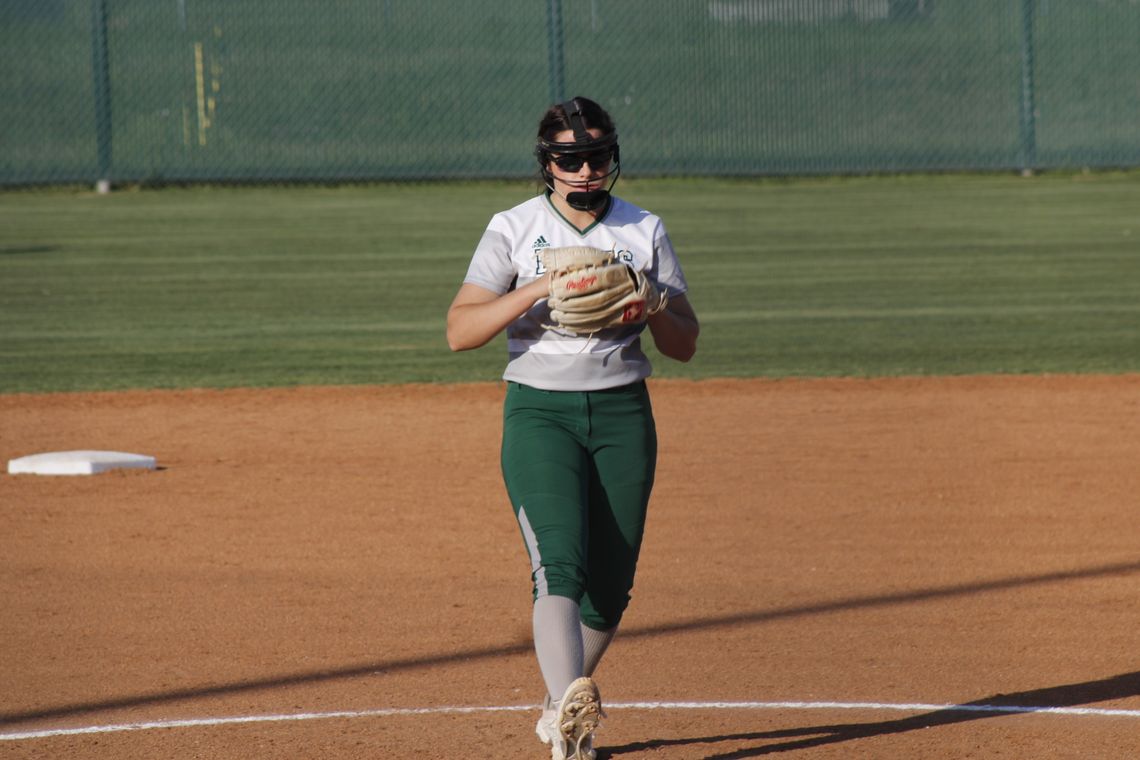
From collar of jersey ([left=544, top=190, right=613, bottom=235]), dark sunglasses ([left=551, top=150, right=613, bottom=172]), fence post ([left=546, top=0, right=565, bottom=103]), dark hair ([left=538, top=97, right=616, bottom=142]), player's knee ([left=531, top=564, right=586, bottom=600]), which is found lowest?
player's knee ([left=531, top=564, right=586, bottom=600])

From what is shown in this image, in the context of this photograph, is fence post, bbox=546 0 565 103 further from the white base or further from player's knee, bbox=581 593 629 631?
player's knee, bbox=581 593 629 631

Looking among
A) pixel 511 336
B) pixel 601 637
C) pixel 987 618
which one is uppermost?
pixel 511 336

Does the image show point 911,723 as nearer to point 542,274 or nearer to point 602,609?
point 602,609

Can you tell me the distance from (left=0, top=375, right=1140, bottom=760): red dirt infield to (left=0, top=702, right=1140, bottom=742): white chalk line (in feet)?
0.05

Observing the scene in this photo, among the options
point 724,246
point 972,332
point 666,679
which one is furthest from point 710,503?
point 724,246

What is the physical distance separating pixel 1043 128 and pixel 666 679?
27.5 m

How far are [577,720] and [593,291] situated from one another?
1.06 meters

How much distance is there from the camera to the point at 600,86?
31062mm

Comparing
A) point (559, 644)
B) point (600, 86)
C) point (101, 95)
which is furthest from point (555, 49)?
point (559, 644)

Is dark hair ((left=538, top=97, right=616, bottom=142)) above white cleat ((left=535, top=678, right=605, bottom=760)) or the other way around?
above

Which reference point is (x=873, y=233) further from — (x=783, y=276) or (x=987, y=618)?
(x=987, y=618)

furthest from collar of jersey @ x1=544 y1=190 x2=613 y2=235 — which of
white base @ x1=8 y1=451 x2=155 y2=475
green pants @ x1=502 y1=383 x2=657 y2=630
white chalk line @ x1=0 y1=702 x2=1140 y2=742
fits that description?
white base @ x1=8 y1=451 x2=155 y2=475

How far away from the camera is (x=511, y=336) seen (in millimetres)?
4605

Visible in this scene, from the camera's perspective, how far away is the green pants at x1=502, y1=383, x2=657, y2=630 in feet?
14.4
